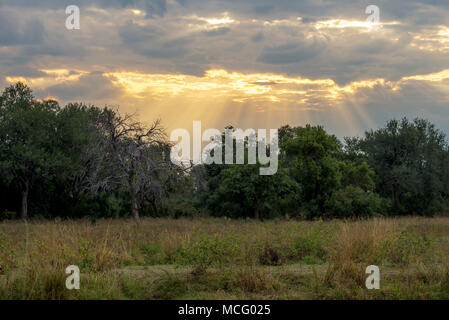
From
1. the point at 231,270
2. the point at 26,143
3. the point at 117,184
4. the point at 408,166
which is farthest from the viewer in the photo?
the point at 408,166

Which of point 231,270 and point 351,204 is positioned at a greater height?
point 231,270

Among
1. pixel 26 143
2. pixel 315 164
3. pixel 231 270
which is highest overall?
pixel 26 143

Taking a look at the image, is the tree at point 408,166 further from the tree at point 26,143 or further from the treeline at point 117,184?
the tree at point 26,143

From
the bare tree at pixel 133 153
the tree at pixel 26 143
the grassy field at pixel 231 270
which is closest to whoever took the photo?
the grassy field at pixel 231 270

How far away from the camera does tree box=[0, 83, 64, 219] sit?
107ft

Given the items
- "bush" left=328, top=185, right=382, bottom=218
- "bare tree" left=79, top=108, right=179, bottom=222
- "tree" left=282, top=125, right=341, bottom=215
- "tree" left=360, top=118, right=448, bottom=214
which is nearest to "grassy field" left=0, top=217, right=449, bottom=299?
"bare tree" left=79, top=108, right=179, bottom=222

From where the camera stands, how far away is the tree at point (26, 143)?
32469 mm

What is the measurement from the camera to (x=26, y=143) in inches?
1331

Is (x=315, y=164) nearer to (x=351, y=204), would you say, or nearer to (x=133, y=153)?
(x=351, y=204)

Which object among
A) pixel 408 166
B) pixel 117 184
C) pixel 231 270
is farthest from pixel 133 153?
pixel 408 166

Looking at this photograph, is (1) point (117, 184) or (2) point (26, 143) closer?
(1) point (117, 184)

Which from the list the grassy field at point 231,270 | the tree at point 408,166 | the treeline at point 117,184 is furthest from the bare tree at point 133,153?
the tree at point 408,166
